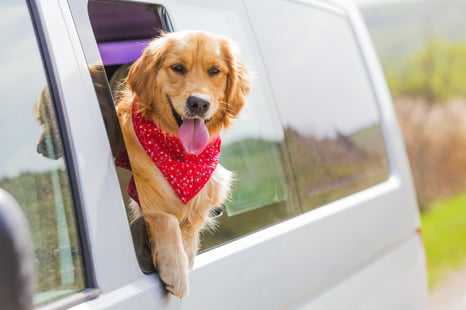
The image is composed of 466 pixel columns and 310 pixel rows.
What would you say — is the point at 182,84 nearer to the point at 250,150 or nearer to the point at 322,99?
the point at 250,150

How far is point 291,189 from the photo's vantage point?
9.87ft

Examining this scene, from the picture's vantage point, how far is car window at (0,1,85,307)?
5.40ft

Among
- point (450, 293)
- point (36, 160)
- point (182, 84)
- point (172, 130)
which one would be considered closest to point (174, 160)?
point (172, 130)

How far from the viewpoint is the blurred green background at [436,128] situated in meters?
11.6

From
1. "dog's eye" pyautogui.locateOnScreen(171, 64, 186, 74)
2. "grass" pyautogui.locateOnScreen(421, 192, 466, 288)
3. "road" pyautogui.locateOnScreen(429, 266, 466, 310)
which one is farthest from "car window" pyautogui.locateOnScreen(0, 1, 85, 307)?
"grass" pyautogui.locateOnScreen(421, 192, 466, 288)

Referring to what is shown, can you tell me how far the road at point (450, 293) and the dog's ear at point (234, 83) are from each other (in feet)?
19.9

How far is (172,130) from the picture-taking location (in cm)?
214

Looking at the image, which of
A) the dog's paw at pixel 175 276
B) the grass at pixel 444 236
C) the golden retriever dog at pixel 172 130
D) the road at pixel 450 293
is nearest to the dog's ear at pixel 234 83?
the golden retriever dog at pixel 172 130

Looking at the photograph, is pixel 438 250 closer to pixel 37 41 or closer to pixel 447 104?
pixel 447 104

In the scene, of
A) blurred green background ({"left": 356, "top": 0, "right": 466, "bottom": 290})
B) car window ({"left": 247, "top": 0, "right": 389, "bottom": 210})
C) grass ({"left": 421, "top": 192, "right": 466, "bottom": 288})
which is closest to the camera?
car window ({"left": 247, "top": 0, "right": 389, "bottom": 210})

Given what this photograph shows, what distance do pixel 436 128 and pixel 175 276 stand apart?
1327 cm

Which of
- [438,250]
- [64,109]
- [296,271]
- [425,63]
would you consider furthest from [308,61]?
[425,63]

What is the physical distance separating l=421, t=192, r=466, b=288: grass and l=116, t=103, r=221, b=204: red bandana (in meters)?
7.22

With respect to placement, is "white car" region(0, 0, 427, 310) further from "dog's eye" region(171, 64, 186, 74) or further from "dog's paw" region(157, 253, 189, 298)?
"dog's eye" region(171, 64, 186, 74)
